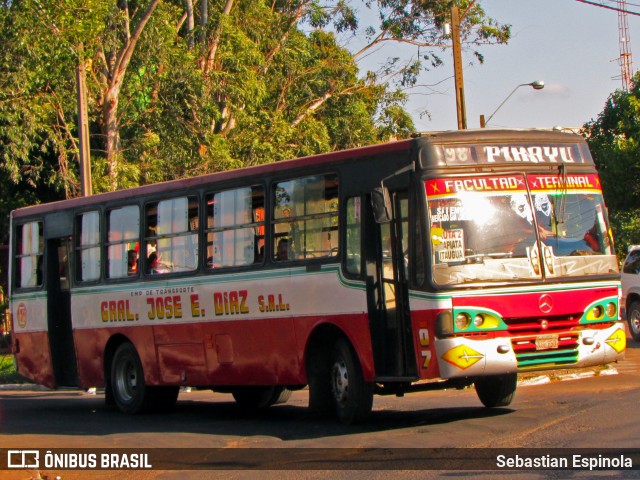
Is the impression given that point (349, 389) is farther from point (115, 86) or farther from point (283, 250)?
point (115, 86)

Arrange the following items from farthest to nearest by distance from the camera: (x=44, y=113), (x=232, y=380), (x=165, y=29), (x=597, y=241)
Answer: (x=165, y=29), (x=44, y=113), (x=232, y=380), (x=597, y=241)

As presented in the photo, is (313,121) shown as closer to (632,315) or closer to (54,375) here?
(632,315)

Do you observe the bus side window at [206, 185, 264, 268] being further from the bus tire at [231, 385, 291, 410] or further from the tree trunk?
the tree trunk

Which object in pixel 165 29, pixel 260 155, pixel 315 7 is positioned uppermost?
pixel 315 7

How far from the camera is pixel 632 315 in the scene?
24438mm

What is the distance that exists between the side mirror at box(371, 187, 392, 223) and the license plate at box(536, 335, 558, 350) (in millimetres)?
1963

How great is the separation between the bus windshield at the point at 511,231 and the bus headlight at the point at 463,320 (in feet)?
1.09

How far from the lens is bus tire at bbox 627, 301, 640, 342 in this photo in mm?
24156

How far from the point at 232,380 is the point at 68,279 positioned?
4369mm

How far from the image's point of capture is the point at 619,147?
37094 millimetres

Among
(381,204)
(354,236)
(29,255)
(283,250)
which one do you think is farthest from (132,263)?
(381,204)

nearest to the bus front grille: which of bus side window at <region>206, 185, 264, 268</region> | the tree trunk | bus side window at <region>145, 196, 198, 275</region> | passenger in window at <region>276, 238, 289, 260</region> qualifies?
passenger in window at <region>276, 238, 289, 260</region>

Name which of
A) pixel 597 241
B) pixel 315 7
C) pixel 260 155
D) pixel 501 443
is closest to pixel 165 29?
pixel 260 155

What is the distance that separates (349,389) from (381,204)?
7.30 ft
